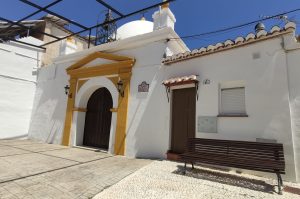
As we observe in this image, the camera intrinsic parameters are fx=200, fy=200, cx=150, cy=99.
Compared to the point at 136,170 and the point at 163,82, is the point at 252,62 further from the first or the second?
the point at 136,170

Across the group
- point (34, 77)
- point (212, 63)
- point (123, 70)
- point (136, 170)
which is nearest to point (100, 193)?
point (136, 170)

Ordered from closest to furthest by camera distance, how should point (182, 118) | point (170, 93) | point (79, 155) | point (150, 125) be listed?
1. point (182, 118)
2. point (170, 93)
3. point (150, 125)
4. point (79, 155)

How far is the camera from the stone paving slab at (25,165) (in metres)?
4.49

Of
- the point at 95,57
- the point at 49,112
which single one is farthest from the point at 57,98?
the point at 95,57

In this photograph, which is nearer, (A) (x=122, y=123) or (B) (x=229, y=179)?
(B) (x=229, y=179)

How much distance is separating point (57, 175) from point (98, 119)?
461 cm

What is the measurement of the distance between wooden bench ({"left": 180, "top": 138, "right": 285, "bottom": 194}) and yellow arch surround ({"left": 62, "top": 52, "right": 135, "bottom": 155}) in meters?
3.03

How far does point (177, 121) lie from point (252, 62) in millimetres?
2748

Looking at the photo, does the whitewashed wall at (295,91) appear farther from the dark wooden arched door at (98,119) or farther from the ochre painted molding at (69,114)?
the ochre painted molding at (69,114)

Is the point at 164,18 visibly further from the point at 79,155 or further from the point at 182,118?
the point at 79,155


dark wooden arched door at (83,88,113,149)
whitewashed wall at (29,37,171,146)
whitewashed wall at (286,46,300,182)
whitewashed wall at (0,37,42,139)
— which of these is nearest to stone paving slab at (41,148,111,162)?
dark wooden arched door at (83,88,113,149)

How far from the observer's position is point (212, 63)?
5.91 m

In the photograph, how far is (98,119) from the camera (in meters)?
9.07

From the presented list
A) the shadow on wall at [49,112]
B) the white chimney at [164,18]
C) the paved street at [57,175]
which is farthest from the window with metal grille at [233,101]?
the shadow on wall at [49,112]
